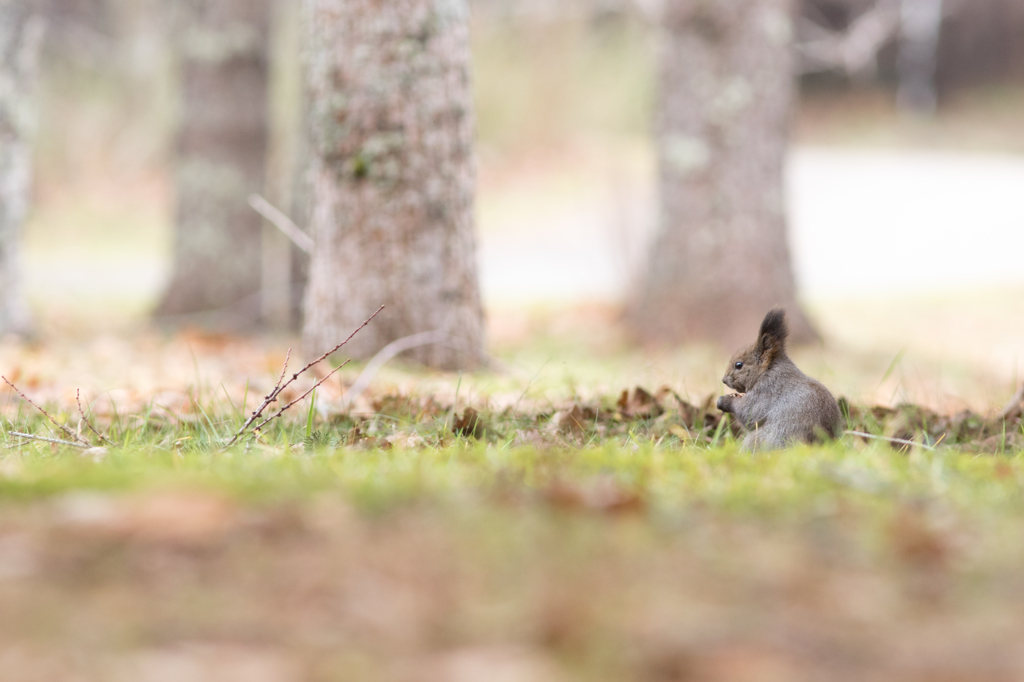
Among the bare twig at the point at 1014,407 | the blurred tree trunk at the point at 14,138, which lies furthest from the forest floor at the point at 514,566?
the blurred tree trunk at the point at 14,138

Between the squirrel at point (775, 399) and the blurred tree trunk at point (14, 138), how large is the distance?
5.09m

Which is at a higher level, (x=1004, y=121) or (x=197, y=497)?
(x=1004, y=121)

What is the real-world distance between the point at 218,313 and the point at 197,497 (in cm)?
665

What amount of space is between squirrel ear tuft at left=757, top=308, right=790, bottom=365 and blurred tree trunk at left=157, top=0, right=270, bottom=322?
5730 millimetres

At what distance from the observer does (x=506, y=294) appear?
39.9 feet

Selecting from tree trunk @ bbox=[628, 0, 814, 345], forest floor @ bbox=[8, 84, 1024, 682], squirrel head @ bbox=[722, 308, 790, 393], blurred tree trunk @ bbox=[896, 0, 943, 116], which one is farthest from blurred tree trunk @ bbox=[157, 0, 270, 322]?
blurred tree trunk @ bbox=[896, 0, 943, 116]

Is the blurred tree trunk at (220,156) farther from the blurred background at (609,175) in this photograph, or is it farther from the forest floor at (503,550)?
the forest floor at (503,550)

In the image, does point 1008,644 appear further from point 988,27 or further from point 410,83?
point 988,27

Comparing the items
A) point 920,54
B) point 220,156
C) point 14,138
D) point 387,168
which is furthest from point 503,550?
point 920,54

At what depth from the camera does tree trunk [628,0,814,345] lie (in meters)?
7.46

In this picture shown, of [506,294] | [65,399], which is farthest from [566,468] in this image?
[506,294]

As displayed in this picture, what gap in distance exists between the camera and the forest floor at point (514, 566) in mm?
1341

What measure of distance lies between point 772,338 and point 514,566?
185cm

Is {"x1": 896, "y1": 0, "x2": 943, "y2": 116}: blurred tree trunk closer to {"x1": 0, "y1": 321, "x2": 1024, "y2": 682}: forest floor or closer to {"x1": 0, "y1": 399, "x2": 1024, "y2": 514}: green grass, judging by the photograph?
{"x1": 0, "y1": 399, "x2": 1024, "y2": 514}: green grass
